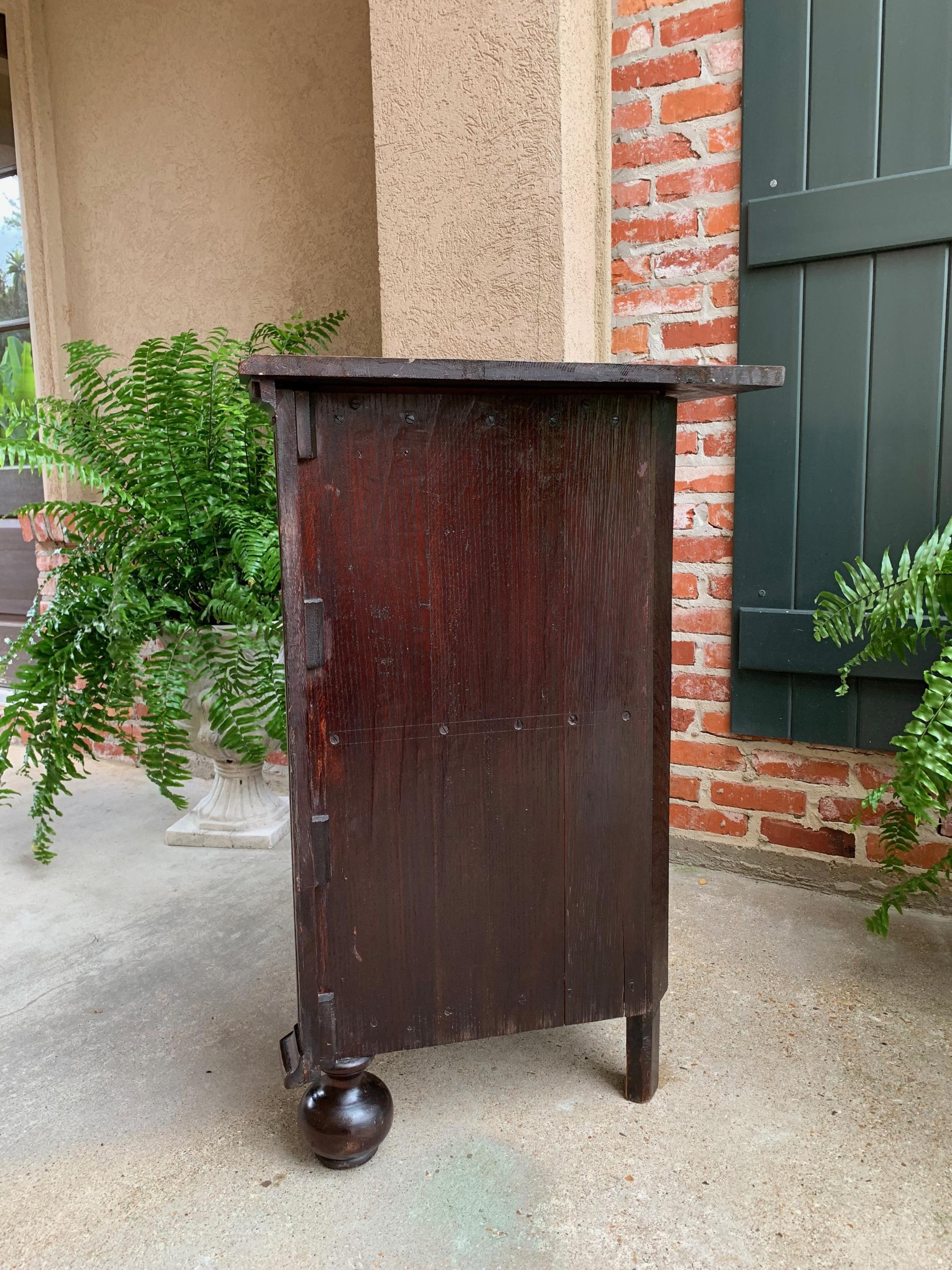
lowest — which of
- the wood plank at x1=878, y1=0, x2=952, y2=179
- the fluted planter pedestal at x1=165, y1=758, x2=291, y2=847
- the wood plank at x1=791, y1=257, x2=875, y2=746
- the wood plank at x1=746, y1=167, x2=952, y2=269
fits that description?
the fluted planter pedestal at x1=165, y1=758, x2=291, y2=847

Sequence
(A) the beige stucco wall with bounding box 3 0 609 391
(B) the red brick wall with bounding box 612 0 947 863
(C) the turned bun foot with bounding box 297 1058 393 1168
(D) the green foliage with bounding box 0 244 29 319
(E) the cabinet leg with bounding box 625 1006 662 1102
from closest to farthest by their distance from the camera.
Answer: (C) the turned bun foot with bounding box 297 1058 393 1168, (E) the cabinet leg with bounding box 625 1006 662 1102, (A) the beige stucco wall with bounding box 3 0 609 391, (B) the red brick wall with bounding box 612 0 947 863, (D) the green foliage with bounding box 0 244 29 319

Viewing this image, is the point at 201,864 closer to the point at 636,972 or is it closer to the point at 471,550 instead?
the point at 636,972

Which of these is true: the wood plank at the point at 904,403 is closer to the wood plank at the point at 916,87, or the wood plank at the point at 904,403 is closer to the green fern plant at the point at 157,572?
the wood plank at the point at 916,87

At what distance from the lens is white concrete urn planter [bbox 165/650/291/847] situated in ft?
8.08

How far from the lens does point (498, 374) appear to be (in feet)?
3.49

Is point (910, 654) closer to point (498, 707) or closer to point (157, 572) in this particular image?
point (498, 707)

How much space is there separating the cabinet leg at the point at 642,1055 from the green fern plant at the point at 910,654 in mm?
566

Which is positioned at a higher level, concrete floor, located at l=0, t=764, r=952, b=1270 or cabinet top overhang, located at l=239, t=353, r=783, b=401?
cabinet top overhang, located at l=239, t=353, r=783, b=401

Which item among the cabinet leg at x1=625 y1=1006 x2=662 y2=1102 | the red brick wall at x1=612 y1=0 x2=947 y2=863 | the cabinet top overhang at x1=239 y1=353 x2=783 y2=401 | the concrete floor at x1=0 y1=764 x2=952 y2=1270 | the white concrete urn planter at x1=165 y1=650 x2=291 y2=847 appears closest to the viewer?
the cabinet top overhang at x1=239 y1=353 x2=783 y2=401

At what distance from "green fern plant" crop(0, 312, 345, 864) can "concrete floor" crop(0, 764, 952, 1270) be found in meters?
0.48

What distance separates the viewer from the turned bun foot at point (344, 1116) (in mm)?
1229

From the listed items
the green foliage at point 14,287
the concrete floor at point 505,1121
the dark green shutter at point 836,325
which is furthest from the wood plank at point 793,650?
the green foliage at point 14,287

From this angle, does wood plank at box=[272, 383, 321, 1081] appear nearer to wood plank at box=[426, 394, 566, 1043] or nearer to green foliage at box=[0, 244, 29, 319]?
wood plank at box=[426, 394, 566, 1043]

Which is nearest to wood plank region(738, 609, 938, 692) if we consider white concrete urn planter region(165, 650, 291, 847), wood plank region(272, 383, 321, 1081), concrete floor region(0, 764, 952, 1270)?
concrete floor region(0, 764, 952, 1270)
